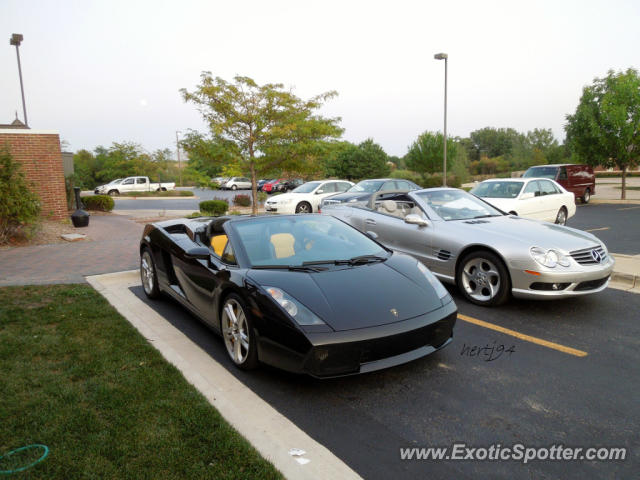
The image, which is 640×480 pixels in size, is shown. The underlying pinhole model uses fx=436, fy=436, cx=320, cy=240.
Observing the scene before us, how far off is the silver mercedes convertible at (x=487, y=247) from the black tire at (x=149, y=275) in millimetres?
2818

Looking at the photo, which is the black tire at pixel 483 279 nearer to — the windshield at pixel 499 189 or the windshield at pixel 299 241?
the windshield at pixel 299 241

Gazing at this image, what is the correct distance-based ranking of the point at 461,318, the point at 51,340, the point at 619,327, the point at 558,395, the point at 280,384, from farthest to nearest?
the point at 461,318, the point at 619,327, the point at 51,340, the point at 280,384, the point at 558,395

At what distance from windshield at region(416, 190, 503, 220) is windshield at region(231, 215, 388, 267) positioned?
2.14 m

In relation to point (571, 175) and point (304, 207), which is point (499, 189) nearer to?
point (304, 207)

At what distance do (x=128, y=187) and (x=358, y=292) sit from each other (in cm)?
4121

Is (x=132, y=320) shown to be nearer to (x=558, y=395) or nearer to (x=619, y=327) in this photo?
(x=558, y=395)

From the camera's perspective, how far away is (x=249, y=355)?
11.5 feet

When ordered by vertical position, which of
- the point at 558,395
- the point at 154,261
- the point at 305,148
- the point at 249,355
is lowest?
the point at 558,395

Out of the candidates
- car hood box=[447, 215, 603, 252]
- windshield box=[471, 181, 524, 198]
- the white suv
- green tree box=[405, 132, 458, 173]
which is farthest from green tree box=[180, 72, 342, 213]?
the white suv

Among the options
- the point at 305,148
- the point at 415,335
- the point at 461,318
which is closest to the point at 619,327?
the point at 461,318

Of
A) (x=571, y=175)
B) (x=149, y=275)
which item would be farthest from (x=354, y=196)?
(x=571, y=175)

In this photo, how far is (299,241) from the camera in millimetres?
4312

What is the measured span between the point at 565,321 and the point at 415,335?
2478 millimetres

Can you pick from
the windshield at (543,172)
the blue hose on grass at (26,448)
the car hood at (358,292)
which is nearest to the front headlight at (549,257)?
the car hood at (358,292)
